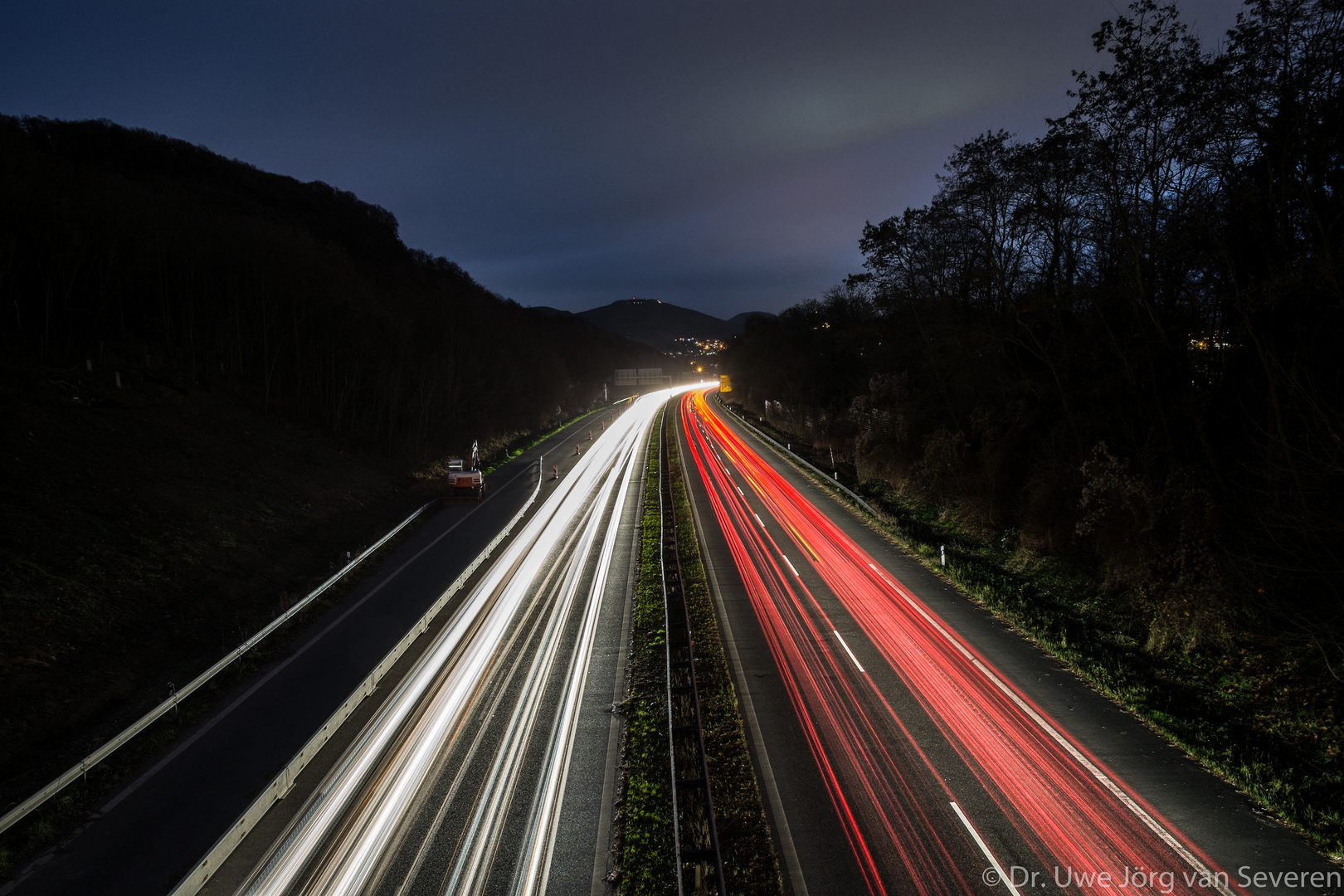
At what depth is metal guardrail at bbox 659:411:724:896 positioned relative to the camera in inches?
283

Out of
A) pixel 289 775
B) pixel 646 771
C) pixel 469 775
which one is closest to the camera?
pixel 289 775

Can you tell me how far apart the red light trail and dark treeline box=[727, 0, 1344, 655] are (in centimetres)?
422

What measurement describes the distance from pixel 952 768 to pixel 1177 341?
11744 mm

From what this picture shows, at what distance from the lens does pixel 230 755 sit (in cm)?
936

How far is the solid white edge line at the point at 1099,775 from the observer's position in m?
7.24

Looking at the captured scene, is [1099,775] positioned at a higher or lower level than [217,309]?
lower

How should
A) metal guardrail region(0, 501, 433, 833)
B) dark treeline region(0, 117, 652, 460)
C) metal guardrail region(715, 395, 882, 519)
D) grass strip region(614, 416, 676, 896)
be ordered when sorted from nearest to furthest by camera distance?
grass strip region(614, 416, 676, 896)
metal guardrail region(0, 501, 433, 833)
metal guardrail region(715, 395, 882, 519)
dark treeline region(0, 117, 652, 460)

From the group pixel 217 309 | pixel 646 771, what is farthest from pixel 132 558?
pixel 217 309

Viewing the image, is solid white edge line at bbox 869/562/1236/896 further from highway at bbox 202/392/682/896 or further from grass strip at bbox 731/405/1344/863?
highway at bbox 202/392/682/896

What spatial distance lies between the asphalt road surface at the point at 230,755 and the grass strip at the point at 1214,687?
29.2ft

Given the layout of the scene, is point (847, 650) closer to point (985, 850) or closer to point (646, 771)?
point (985, 850)

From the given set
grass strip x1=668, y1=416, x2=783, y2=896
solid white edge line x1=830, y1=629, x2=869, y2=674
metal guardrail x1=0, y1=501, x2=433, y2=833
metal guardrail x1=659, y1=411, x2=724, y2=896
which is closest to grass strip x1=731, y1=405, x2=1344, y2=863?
solid white edge line x1=830, y1=629, x2=869, y2=674

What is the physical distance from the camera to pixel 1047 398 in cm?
1948

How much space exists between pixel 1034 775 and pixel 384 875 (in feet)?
28.3
